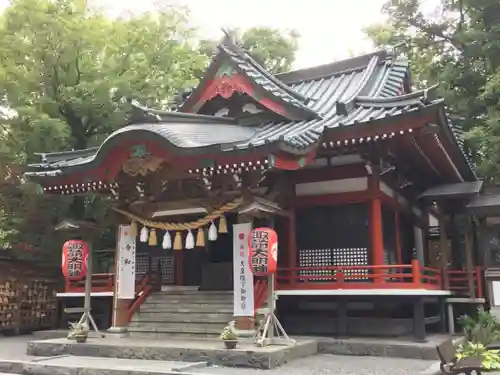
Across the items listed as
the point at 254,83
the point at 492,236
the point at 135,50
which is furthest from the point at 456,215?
the point at 135,50

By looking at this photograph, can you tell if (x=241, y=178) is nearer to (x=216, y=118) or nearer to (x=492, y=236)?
(x=216, y=118)

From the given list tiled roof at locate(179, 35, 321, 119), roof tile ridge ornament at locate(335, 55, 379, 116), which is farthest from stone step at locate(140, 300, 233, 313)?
roof tile ridge ornament at locate(335, 55, 379, 116)

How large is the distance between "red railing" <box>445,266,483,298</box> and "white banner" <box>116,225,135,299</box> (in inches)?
327

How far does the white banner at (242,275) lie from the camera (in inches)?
445

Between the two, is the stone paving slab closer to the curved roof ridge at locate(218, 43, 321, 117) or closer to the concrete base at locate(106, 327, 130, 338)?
the concrete base at locate(106, 327, 130, 338)

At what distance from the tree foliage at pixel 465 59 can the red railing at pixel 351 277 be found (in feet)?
25.8

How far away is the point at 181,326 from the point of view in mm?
12656

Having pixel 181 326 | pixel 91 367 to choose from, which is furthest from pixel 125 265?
pixel 91 367

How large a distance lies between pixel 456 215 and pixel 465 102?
7.33 m

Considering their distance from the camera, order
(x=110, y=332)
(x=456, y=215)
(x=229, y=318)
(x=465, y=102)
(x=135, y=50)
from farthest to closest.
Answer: (x=465, y=102)
(x=135, y=50)
(x=456, y=215)
(x=110, y=332)
(x=229, y=318)

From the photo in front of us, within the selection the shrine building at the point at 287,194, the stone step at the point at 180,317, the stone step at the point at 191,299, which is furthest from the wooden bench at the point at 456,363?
the stone step at the point at 191,299

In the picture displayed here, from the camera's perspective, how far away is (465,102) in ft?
69.7

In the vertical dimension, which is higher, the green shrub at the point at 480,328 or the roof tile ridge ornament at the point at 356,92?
the roof tile ridge ornament at the point at 356,92

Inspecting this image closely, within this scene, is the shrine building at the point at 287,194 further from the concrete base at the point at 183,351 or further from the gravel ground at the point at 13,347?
the gravel ground at the point at 13,347
